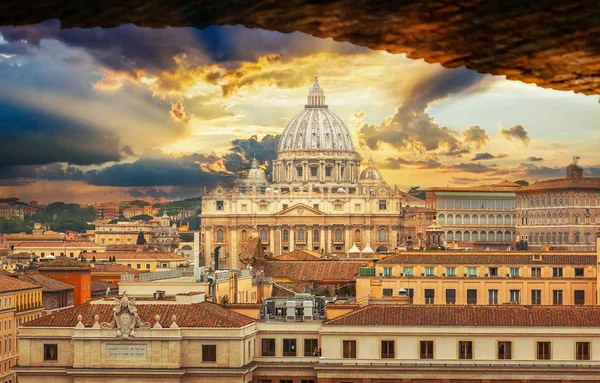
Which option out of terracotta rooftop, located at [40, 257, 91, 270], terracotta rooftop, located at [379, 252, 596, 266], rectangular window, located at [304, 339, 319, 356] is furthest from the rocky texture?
terracotta rooftop, located at [40, 257, 91, 270]

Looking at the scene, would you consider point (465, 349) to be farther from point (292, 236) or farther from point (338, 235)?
point (338, 235)

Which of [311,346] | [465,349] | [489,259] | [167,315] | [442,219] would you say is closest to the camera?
[465,349]

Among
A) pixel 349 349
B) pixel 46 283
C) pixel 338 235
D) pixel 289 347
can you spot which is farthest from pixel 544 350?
pixel 338 235

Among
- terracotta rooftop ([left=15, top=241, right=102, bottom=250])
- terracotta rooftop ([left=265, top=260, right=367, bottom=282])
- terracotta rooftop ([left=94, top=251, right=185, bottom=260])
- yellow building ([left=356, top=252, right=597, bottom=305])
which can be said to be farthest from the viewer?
terracotta rooftop ([left=15, top=241, right=102, bottom=250])

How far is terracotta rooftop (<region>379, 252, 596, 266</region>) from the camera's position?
53.2 metres

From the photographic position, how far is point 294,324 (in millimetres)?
37688

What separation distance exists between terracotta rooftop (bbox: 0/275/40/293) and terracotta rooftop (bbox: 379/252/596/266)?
1248 centimetres

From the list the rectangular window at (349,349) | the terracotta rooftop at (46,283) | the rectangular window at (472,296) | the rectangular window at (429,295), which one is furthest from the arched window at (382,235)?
the rectangular window at (349,349)

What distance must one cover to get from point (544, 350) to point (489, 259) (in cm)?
1788

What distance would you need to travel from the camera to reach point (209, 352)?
36812 mm

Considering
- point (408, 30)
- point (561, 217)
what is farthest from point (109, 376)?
point (561, 217)

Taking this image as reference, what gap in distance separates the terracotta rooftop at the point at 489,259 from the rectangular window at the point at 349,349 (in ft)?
55.6

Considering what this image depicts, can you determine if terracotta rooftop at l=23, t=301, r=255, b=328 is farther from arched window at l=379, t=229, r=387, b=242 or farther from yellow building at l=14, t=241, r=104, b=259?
arched window at l=379, t=229, r=387, b=242

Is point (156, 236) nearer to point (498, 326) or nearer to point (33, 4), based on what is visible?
point (498, 326)
